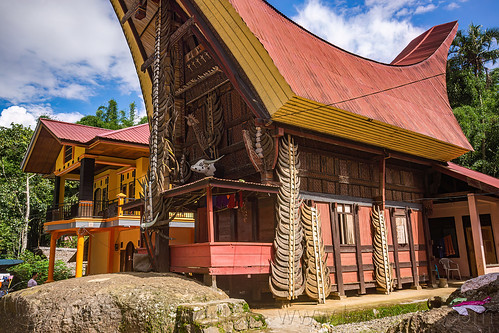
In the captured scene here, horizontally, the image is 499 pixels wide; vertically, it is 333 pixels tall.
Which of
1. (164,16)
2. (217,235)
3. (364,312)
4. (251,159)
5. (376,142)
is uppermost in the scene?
(164,16)

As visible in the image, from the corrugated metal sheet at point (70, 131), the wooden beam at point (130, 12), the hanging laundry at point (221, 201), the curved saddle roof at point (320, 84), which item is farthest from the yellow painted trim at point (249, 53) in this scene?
the corrugated metal sheet at point (70, 131)

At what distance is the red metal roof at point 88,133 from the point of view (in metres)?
18.6

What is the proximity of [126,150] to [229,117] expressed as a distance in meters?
9.09

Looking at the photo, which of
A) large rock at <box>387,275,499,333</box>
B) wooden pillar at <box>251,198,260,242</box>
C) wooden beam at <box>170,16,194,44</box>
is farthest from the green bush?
large rock at <box>387,275,499,333</box>

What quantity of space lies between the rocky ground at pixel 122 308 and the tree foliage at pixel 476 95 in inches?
882

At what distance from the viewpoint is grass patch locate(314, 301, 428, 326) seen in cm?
860

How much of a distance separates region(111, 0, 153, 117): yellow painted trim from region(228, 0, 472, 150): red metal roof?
4.74 m

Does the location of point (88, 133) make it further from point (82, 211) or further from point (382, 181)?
point (382, 181)

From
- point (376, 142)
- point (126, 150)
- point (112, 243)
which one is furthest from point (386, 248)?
point (112, 243)

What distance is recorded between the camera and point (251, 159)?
10289 mm

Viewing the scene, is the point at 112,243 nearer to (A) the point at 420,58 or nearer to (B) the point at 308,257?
(B) the point at 308,257

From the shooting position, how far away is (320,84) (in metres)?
10.2

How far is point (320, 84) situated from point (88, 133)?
48.0ft

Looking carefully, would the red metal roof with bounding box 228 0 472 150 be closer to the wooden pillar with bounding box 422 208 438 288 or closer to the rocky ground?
the wooden pillar with bounding box 422 208 438 288
